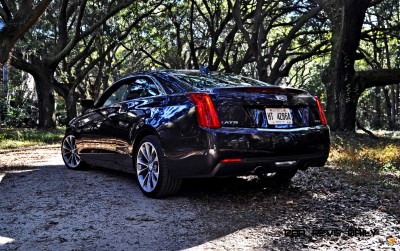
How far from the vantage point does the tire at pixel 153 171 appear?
4.55 metres

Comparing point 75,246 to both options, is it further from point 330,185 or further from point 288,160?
point 330,185

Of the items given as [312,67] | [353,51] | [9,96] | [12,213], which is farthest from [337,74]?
[312,67]

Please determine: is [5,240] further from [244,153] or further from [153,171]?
[244,153]

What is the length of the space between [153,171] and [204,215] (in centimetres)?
99

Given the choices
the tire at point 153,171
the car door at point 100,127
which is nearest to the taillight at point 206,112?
the tire at point 153,171

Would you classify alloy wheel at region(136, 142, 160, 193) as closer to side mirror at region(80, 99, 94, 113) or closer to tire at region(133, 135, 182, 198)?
tire at region(133, 135, 182, 198)

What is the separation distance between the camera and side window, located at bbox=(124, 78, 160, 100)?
516cm

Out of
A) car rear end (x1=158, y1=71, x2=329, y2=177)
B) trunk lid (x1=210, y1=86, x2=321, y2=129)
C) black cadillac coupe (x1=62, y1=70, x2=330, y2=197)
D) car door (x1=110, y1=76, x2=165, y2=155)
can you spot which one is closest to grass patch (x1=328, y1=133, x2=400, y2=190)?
black cadillac coupe (x1=62, y1=70, x2=330, y2=197)

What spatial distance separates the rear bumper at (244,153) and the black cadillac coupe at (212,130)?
0.4 inches

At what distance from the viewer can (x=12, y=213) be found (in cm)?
418

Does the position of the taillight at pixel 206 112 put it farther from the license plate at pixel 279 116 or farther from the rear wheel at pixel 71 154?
the rear wheel at pixel 71 154

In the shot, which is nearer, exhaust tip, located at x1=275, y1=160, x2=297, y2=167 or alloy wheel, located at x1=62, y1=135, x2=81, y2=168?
exhaust tip, located at x1=275, y1=160, x2=297, y2=167

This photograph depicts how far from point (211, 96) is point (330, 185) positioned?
216cm

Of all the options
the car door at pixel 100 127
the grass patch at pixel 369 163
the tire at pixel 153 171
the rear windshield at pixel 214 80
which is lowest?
the grass patch at pixel 369 163
